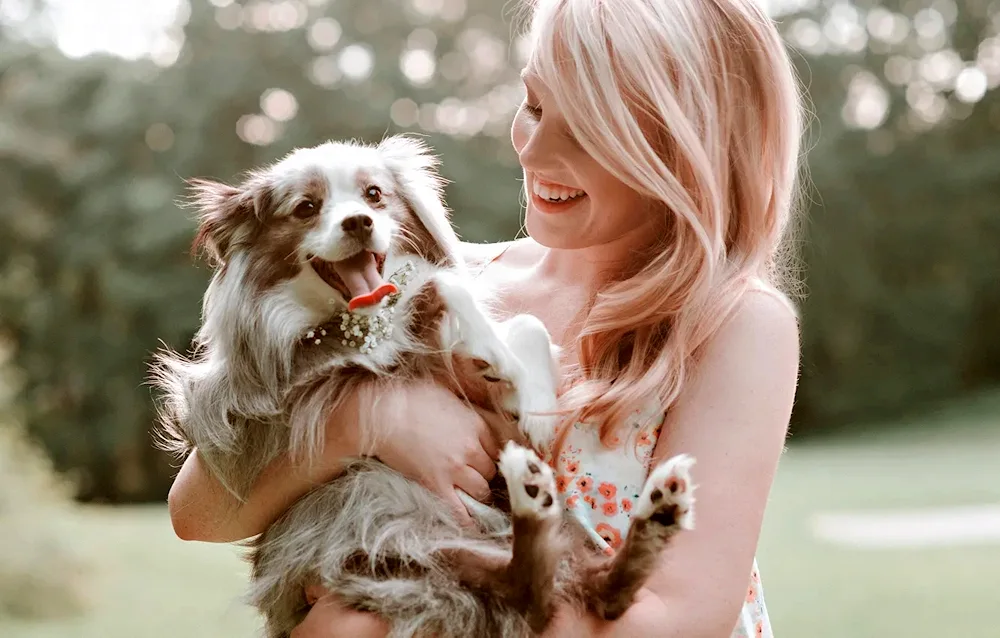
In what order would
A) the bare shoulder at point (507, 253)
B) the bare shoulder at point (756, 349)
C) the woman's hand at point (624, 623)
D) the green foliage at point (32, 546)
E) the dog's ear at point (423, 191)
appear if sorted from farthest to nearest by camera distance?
the green foliage at point (32, 546)
the bare shoulder at point (507, 253)
the dog's ear at point (423, 191)
the bare shoulder at point (756, 349)
the woman's hand at point (624, 623)

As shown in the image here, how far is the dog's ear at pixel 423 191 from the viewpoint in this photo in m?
2.21

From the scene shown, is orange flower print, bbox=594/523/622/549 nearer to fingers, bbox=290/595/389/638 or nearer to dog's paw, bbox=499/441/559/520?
dog's paw, bbox=499/441/559/520

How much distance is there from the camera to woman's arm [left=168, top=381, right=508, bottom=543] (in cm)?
191

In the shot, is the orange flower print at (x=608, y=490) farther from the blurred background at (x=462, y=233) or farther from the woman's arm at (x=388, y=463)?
the blurred background at (x=462, y=233)

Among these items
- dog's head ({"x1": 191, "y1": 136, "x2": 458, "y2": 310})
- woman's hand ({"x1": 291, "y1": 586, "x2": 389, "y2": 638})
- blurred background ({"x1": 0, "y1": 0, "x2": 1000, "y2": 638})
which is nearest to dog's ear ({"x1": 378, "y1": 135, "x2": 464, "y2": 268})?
dog's head ({"x1": 191, "y1": 136, "x2": 458, "y2": 310})

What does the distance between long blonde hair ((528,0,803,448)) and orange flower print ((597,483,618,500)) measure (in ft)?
0.28

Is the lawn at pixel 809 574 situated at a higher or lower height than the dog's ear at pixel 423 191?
lower

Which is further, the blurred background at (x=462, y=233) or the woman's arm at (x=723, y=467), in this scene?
the blurred background at (x=462, y=233)

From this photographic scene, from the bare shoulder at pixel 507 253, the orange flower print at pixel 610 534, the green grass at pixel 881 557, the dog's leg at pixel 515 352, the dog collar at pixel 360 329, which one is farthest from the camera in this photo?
the green grass at pixel 881 557

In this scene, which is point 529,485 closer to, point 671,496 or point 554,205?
point 671,496

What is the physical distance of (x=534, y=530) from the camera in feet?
5.47

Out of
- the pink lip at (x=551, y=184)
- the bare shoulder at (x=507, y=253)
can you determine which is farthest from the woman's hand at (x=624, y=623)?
the bare shoulder at (x=507, y=253)

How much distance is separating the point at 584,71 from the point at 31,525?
6364 millimetres

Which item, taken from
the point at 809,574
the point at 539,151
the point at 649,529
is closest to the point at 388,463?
the point at 649,529
